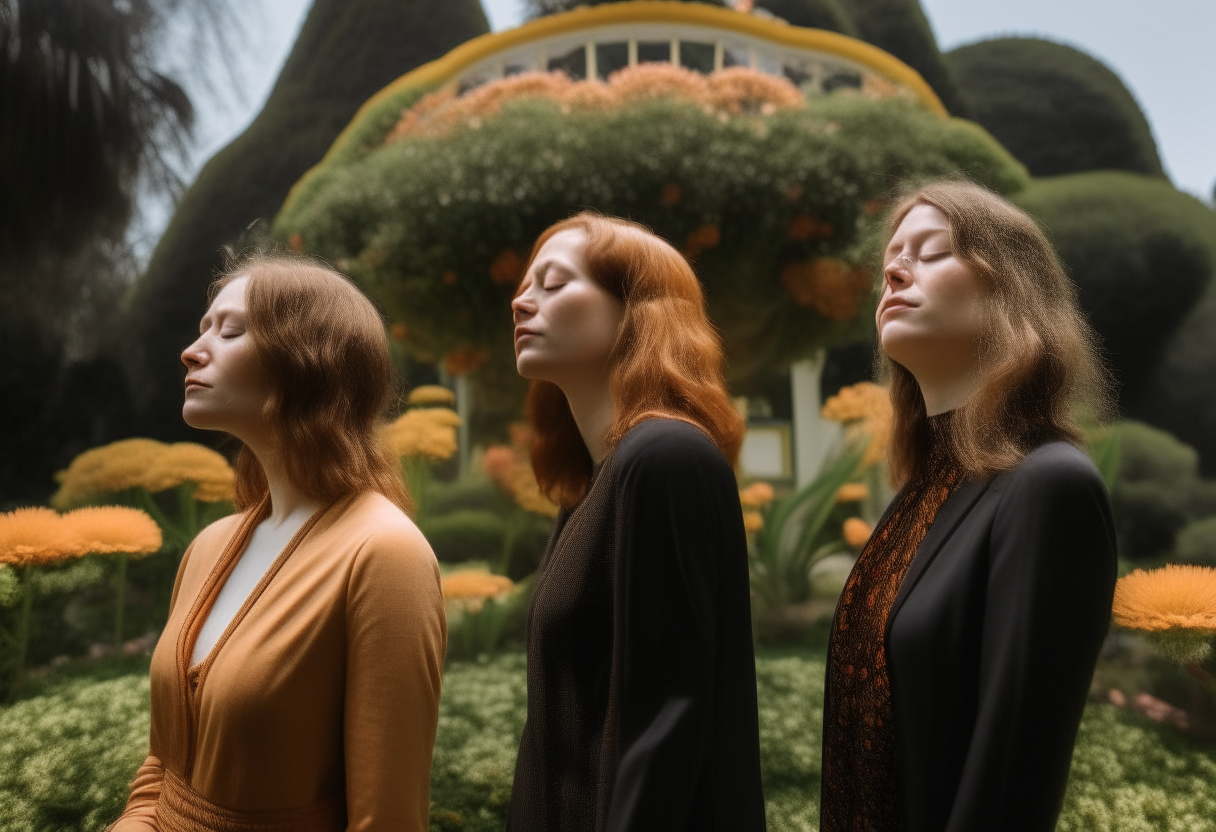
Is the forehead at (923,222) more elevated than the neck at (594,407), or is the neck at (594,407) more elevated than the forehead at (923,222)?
the forehead at (923,222)

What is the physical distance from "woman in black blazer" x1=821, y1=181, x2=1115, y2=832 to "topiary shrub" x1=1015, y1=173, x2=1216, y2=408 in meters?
2.01

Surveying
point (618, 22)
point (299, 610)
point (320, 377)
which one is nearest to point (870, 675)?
point (299, 610)

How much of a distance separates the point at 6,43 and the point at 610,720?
116 inches

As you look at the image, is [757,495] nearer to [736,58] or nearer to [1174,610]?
[1174,610]

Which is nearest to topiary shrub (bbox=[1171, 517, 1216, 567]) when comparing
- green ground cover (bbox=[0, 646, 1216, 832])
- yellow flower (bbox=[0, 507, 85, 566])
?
green ground cover (bbox=[0, 646, 1216, 832])

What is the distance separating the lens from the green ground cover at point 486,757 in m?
2.37

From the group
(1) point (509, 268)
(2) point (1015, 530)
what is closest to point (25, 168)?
(1) point (509, 268)

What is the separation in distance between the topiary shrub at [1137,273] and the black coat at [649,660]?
2.57 meters

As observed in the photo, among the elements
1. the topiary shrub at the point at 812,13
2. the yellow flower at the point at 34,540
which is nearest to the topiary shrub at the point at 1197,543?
the topiary shrub at the point at 812,13

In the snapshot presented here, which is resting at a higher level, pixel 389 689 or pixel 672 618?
pixel 672 618

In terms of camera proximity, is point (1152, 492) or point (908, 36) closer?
point (1152, 492)

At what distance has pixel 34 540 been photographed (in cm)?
230

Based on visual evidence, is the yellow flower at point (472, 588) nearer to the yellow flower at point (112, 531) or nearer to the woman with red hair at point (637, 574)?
the yellow flower at point (112, 531)

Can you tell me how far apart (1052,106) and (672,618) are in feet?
10.7
